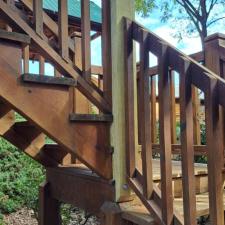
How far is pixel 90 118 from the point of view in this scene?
88.8 inches

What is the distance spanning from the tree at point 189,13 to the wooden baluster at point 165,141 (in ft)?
31.0

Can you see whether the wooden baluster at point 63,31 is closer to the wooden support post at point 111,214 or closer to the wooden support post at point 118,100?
the wooden support post at point 118,100

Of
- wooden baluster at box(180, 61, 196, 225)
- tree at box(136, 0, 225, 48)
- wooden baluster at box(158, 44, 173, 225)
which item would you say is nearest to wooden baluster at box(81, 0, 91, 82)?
wooden baluster at box(158, 44, 173, 225)

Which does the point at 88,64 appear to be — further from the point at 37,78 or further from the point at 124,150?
the point at 124,150

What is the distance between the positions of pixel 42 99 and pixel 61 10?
60cm

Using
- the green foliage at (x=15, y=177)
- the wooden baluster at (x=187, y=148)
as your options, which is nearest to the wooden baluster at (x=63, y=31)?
the wooden baluster at (x=187, y=148)

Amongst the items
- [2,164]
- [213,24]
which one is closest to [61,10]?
[2,164]

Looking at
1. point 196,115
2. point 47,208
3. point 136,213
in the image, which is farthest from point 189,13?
point 136,213

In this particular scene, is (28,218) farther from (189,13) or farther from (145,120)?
(189,13)

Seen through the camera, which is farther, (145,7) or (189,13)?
(145,7)

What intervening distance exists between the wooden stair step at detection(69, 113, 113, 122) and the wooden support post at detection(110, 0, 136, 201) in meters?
0.05

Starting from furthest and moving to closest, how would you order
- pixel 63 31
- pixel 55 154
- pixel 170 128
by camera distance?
→ pixel 55 154 → pixel 63 31 → pixel 170 128

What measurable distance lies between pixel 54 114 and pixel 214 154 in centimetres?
97

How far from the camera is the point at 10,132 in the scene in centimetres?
313
